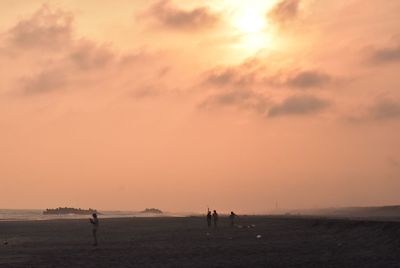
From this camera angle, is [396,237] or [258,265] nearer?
[258,265]

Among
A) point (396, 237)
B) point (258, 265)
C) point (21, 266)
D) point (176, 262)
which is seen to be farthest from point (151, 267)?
point (396, 237)

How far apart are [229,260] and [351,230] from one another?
2218 cm

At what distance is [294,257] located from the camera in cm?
3622

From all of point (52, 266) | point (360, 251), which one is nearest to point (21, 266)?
point (52, 266)

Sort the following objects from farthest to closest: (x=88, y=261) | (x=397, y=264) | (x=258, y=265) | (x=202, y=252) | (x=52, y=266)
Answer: (x=202, y=252)
(x=88, y=261)
(x=52, y=266)
(x=258, y=265)
(x=397, y=264)

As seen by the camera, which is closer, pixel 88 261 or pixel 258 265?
pixel 258 265

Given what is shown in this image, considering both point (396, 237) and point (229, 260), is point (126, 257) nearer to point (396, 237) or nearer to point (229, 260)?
point (229, 260)

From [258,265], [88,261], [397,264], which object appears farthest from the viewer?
[88,261]

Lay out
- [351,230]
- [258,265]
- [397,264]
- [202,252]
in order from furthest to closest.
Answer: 1. [351,230]
2. [202,252]
3. [258,265]
4. [397,264]

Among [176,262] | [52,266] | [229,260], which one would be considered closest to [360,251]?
[229,260]

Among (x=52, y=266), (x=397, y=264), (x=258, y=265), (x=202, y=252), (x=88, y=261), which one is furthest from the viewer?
(x=202, y=252)

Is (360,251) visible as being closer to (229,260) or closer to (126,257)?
(229,260)

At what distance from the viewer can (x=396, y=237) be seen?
139ft

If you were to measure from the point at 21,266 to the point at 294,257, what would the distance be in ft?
46.9
